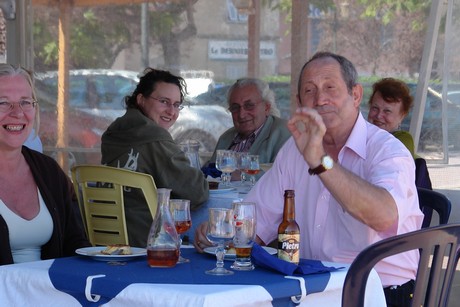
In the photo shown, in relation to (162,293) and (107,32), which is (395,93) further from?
(107,32)

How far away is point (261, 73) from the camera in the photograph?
27.0 ft

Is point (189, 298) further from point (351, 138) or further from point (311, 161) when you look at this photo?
point (351, 138)

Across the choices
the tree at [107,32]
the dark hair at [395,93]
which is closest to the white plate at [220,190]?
the dark hair at [395,93]

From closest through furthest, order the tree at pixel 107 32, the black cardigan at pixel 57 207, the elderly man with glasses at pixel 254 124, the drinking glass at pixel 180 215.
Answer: the drinking glass at pixel 180 215
the black cardigan at pixel 57 207
the elderly man with glasses at pixel 254 124
the tree at pixel 107 32

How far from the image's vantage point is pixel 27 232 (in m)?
3.29

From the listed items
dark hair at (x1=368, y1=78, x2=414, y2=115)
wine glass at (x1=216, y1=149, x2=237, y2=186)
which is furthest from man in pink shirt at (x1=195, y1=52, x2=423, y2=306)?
dark hair at (x1=368, y1=78, x2=414, y2=115)

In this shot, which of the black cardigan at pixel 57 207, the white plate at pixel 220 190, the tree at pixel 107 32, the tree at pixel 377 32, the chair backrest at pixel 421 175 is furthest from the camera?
the tree at pixel 107 32

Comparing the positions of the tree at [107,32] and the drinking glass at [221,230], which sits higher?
the tree at [107,32]

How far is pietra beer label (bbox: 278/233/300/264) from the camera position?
98.7 inches

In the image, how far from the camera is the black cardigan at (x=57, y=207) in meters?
3.38

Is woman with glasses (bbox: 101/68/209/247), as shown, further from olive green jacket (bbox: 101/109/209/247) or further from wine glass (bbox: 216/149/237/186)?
wine glass (bbox: 216/149/237/186)

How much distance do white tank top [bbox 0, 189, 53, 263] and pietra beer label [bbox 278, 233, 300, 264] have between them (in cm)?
117

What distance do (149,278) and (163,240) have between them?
8.5 inches

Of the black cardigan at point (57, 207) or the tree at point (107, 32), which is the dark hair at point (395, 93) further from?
the tree at point (107, 32)
